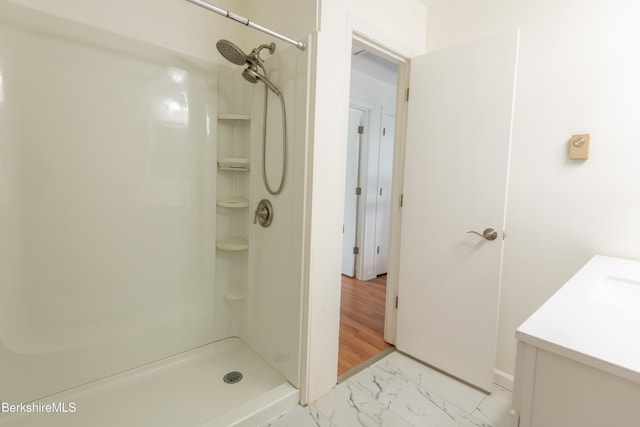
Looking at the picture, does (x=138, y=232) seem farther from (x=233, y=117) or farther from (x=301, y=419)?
(x=301, y=419)

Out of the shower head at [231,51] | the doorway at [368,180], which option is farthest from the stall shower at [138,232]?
the doorway at [368,180]

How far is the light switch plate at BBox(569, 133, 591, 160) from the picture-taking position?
1.42 meters

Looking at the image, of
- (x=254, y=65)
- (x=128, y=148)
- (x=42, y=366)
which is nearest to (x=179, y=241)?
(x=128, y=148)

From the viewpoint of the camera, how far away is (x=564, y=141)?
149cm

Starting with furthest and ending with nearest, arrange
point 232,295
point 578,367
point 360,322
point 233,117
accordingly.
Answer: point 360,322 < point 232,295 < point 233,117 < point 578,367

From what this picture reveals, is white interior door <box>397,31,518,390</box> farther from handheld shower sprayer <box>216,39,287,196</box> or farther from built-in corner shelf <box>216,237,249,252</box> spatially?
built-in corner shelf <box>216,237,249,252</box>

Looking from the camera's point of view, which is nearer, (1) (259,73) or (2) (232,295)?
(1) (259,73)

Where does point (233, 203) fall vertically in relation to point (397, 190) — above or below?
below

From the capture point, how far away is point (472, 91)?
1648 millimetres

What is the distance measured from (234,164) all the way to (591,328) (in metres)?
1.81

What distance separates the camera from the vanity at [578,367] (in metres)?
0.60

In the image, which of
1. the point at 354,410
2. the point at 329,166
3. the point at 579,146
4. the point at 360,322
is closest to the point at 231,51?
the point at 329,166

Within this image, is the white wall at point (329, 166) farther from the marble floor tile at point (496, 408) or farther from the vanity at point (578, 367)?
the vanity at point (578, 367)

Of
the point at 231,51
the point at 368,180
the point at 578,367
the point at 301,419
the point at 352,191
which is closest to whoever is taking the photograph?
the point at 578,367
